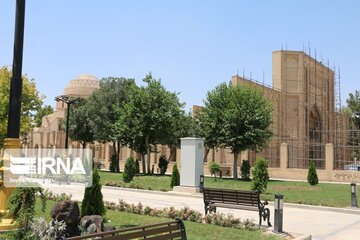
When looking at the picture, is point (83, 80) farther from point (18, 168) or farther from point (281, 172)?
point (18, 168)

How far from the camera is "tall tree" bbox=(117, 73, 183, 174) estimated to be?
3428cm

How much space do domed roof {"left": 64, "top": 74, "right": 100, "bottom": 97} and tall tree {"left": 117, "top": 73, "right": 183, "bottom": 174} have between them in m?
36.2

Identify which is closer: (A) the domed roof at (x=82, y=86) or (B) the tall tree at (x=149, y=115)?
(B) the tall tree at (x=149, y=115)

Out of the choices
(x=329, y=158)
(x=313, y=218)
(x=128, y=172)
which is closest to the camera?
(x=313, y=218)

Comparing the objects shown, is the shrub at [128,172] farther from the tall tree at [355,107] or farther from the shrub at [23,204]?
the tall tree at [355,107]

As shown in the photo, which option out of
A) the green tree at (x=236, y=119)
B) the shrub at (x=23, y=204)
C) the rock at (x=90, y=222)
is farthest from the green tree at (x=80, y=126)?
the rock at (x=90, y=222)

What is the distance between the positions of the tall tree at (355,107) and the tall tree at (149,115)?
3533 centimetres

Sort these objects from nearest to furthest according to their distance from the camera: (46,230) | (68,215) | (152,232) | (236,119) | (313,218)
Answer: (152,232)
(46,230)
(68,215)
(313,218)
(236,119)

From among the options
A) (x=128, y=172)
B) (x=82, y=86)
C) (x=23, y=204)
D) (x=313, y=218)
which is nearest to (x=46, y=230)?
(x=23, y=204)

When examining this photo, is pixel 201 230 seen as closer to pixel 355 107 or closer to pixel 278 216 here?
pixel 278 216

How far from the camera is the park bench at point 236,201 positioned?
10945 millimetres

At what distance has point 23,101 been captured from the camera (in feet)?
128

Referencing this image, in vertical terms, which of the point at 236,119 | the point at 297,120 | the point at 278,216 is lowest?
the point at 278,216

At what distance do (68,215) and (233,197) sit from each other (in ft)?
17.7
